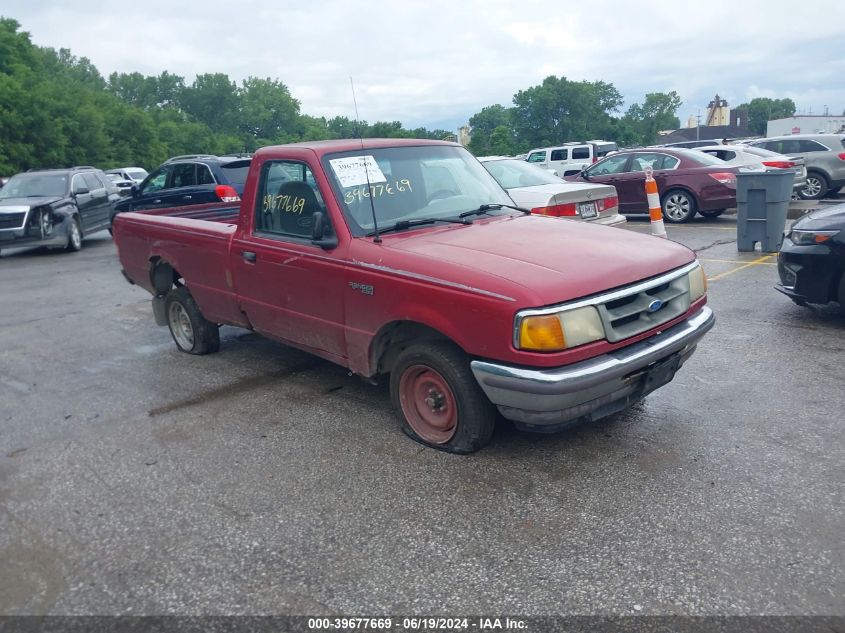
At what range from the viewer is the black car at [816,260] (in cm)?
634

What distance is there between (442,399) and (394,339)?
1.56ft

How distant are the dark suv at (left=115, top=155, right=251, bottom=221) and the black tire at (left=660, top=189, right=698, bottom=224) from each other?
8.15 m

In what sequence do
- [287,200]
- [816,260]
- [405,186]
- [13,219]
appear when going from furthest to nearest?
1. [13,219]
2. [816,260]
3. [287,200]
4. [405,186]

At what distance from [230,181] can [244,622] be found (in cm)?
1127

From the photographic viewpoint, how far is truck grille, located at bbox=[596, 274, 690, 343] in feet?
12.6

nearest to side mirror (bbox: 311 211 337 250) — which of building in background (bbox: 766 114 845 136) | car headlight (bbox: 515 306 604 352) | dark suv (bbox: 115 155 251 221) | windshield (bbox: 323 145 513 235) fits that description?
windshield (bbox: 323 145 513 235)

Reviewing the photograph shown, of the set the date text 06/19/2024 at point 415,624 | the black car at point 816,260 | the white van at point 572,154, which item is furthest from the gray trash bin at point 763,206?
the white van at point 572,154

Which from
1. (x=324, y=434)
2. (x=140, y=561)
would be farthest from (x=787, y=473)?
(x=140, y=561)

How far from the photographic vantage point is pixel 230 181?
43.1 ft

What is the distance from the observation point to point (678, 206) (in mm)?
14148

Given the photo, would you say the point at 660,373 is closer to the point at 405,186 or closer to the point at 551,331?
the point at 551,331

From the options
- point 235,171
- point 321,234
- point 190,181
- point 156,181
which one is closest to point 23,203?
point 156,181

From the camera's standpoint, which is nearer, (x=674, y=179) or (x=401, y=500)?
(x=401, y=500)

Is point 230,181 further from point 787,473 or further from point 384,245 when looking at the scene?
point 787,473
